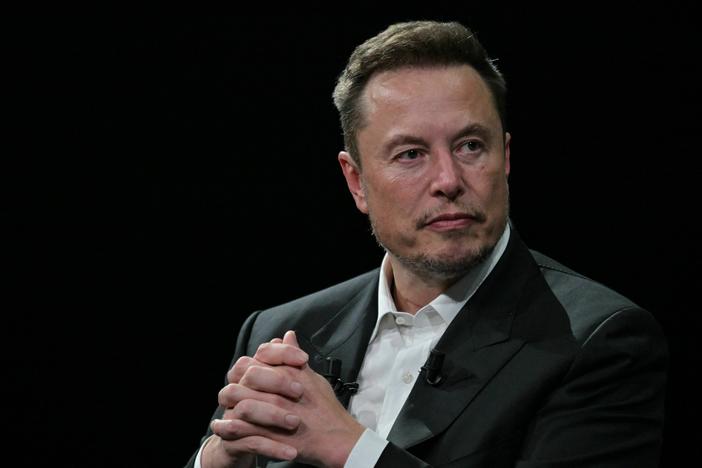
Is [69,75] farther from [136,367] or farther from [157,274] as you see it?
[136,367]

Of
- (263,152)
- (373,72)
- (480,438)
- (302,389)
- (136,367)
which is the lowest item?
(136,367)

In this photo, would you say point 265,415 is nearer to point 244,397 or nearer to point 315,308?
point 244,397

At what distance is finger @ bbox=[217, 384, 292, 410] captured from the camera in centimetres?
241

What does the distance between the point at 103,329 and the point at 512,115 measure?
191 cm

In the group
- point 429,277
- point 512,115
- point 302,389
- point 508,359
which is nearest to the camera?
point 302,389

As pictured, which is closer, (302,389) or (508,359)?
(302,389)

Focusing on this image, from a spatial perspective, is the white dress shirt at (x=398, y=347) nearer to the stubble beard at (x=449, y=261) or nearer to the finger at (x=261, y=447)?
the stubble beard at (x=449, y=261)

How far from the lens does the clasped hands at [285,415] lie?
2.36m

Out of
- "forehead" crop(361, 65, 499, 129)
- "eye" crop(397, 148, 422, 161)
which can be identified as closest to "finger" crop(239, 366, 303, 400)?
"eye" crop(397, 148, 422, 161)

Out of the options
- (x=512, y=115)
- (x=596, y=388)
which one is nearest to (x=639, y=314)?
(x=596, y=388)

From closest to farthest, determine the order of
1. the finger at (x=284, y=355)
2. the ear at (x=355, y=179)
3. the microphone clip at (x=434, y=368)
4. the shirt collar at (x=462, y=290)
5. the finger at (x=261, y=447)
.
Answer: the finger at (x=261, y=447) < the finger at (x=284, y=355) < the microphone clip at (x=434, y=368) < the shirt collar at (x=462, y=290) < the ear at (x=355, y=179)

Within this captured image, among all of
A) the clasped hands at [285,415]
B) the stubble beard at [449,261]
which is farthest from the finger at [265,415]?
the stubble beard at [449,261]

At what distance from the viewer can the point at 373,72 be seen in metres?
2.94

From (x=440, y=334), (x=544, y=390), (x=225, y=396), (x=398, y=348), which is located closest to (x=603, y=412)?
(x=544, y=390)
